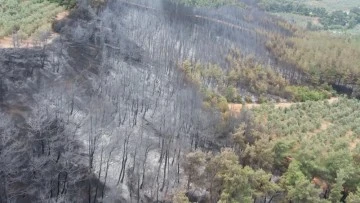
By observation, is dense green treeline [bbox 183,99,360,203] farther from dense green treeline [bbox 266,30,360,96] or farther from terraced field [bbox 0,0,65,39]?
dense green treeline [bbox 266,30,360,96]

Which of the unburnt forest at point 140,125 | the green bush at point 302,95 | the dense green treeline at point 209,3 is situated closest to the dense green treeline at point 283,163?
the unburnt forest at point 140,125

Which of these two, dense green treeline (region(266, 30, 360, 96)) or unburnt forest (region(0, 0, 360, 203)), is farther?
dense green treeline (region(266, 30, 360, 96))

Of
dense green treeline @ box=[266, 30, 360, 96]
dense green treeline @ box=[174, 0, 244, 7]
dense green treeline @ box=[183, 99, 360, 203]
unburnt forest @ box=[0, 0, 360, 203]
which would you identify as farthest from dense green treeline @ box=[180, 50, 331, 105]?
dense green treeline @ box=[174, 0, 244, 7]

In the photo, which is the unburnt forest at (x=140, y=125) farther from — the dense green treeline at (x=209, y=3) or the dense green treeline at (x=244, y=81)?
the dense green treeline at (x=209, y=3)

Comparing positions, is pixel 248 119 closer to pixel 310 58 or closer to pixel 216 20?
pixel 310 58

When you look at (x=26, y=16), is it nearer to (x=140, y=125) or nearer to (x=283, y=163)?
(x=140, y=125)

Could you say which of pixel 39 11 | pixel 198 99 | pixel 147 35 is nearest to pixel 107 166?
pixel 198 99

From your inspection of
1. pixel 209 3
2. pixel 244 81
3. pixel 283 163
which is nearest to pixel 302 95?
pixel 244 81
